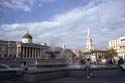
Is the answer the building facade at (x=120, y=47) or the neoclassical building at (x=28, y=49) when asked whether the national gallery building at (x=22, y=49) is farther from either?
the building facade at (x=120, y=47)

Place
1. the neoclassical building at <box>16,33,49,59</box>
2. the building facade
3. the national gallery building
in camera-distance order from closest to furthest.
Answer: the national gallery building → the neoclassical building at <box>16,33,49,59</box> → the building facade

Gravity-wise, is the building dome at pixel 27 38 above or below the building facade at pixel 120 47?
above

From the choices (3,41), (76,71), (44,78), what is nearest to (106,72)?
(76,71)

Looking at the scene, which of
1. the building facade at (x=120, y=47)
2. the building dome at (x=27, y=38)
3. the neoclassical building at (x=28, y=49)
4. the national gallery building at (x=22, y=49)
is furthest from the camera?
the building facade at (x=120, y=47)

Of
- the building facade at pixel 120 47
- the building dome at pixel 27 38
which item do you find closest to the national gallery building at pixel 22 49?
the building dome at pixel 27 38

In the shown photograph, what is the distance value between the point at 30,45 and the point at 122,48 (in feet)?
187

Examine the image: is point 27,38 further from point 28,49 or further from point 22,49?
point 22,49

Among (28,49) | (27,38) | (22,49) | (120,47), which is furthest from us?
(120,47)

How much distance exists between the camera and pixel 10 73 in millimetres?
18625

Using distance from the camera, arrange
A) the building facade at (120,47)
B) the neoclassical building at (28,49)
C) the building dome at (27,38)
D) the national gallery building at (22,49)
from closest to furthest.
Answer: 1. the national gallery building at (22,49)
2. the neoclassical building at (28,49)
3. the building dome at (27,38)
4. the building facade at (120,47)

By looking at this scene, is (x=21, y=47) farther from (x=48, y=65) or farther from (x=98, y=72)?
(x=98, y=72)

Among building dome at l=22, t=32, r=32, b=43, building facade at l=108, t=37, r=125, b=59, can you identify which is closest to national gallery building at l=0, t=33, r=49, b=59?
building dome at l=22, t=32, r=32, b=43

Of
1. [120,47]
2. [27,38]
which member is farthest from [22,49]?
[120,47]

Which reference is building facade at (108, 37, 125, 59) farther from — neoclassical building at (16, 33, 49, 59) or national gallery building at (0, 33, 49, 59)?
national gallery building at (0, 33, 49, 59)
